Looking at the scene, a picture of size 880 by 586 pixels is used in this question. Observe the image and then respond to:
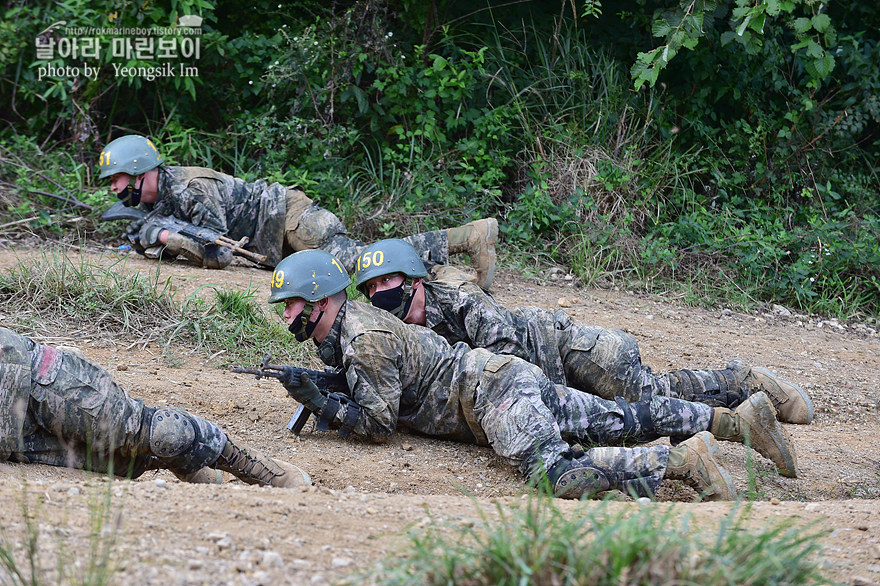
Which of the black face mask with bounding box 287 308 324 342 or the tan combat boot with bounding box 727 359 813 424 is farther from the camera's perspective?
the tan combat boot with bounding box 727 359 813 424

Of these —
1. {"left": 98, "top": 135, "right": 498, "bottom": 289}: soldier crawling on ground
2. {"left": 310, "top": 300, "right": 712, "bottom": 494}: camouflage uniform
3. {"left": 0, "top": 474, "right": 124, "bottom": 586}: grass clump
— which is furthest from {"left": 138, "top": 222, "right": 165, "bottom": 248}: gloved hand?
{"left": 0, "top": 474, "right": 124, "bottom": 586}: grass clump

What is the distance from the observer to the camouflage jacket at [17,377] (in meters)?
3.27

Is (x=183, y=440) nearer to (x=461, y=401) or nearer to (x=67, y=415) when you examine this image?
(x=67, y=415)

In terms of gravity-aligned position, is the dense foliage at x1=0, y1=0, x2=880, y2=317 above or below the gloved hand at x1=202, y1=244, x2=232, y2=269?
above

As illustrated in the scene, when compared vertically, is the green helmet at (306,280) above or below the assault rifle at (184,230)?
above

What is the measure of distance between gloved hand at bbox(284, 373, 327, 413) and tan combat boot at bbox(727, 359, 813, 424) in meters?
2.37

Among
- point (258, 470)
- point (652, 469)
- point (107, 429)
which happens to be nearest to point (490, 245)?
point (652, 469)

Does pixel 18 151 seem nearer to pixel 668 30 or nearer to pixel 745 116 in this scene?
pixel 668 30

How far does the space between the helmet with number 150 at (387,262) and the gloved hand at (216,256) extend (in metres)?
2.40

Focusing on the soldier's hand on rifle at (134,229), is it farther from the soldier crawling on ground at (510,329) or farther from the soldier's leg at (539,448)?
the soldier's leg at (539,448)

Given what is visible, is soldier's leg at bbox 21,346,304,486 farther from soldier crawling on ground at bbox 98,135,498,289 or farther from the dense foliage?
the dense foliage

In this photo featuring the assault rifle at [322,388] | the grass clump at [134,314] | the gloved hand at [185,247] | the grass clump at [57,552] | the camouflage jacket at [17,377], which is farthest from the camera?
the gloved hand at [185,247]

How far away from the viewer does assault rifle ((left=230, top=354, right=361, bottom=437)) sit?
4.11 m

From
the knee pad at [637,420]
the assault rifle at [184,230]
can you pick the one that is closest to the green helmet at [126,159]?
the assault rifle at [184,230]
